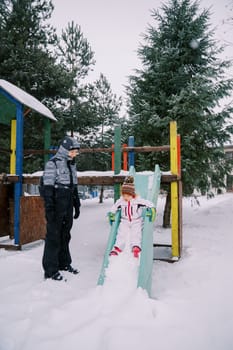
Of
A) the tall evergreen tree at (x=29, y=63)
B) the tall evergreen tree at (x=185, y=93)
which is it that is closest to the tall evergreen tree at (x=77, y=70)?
the tall evergreen tree at (x=29, y=63)

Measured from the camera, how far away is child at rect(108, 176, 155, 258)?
12.7ft

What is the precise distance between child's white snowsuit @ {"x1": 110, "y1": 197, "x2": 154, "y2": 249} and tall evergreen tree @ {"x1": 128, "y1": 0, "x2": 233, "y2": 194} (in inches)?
209

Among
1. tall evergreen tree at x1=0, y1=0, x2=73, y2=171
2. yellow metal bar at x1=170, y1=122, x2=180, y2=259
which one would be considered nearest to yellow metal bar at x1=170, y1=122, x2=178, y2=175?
yellow metal bar at x1=170, y1=122, x2=180, y2=259

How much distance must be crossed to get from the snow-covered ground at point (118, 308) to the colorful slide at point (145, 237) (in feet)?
0.38

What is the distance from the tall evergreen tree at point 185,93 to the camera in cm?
925

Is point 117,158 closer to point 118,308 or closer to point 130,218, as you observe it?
point 130,218

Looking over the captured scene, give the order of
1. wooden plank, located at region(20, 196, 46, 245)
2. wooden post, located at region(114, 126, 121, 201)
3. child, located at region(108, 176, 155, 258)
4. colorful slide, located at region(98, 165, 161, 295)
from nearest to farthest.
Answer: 1. colorful slide, located at region(98, 165, 161, 295)
2. child, located at region(108, 176, 155, 258)
3. wooden post, located at region(114, 126, 121, 201)
4. wooden plank, located at region(20, 196, 46, 245)

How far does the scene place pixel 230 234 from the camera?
26.8ft

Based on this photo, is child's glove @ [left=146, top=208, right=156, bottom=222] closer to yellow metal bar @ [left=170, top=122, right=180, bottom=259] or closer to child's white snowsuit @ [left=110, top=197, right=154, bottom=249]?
child's white snowsuit @ [left=110, top=197, right=154, bottom=249]

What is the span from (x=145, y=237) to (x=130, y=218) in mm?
368

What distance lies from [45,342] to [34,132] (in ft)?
42.7

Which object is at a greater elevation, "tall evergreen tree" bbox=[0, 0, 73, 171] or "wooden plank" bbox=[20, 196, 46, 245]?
"tall evergreen tree" bbox=[0, 0, 73, 171]

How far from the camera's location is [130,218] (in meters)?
4.18

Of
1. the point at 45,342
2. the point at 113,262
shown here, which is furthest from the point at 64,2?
the point at 45,342
